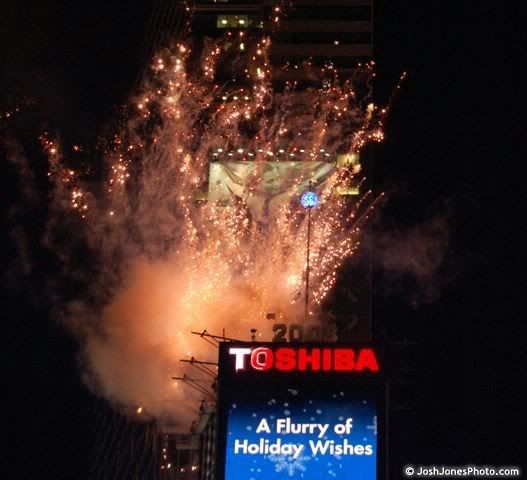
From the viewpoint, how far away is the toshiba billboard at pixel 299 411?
60.3 ft

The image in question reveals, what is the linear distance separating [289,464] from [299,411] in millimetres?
1161

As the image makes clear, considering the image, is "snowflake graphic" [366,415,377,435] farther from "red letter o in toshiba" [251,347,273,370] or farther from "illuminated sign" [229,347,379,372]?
"red letter o in toshiba" [251,347,273,370]

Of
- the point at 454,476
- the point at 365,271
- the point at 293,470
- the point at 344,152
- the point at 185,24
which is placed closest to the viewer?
the point at 293,470

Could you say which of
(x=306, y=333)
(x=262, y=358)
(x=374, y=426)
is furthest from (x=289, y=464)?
(x=306, y=333)

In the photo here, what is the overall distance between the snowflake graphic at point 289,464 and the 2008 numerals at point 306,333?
7677 mm

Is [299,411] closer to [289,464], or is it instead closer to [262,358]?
[289,464]

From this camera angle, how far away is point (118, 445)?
41.1 meters

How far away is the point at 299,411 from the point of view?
19.0m

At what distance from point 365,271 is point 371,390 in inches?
1367

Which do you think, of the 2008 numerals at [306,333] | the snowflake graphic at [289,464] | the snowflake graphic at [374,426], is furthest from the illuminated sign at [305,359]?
the 2008 numerals at [306,333]

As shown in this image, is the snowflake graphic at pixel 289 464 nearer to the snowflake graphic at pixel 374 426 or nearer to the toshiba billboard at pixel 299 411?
the toshiba billboard at pixel 299 411

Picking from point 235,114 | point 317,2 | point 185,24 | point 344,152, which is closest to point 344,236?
point 344,152

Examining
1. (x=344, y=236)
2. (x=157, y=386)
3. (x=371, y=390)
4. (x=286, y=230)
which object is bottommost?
(x=371, y=390)

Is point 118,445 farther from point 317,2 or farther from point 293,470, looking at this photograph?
point 317,2
